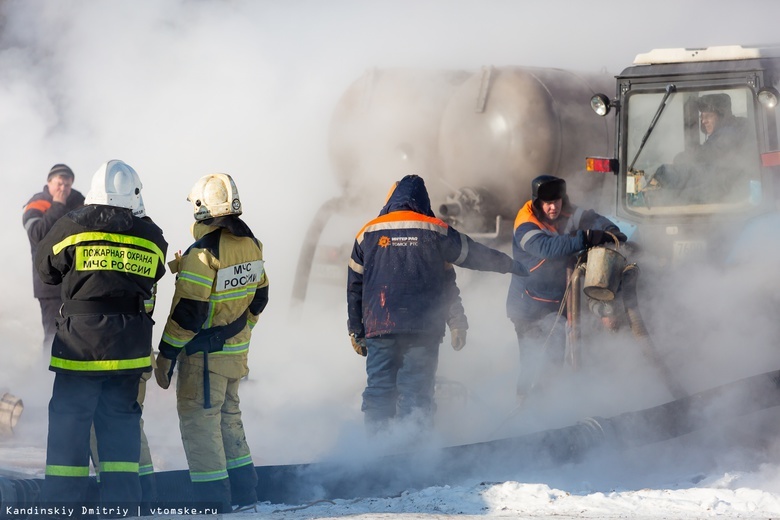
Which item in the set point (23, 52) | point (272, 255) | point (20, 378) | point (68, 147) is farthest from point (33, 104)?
point (20, 378)

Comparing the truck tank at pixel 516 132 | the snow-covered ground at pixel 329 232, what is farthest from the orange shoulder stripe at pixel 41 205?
the truck tank at pixel 516 132

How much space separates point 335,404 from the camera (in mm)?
8328

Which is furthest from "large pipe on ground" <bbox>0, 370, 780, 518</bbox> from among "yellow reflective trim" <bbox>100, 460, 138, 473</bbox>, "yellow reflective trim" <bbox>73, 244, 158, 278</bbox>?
"yellow reflective trim" <bbox>73, 244, 158, 278</bbox>

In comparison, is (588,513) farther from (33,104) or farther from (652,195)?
(33,104)

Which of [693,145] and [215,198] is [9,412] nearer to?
[215,198]

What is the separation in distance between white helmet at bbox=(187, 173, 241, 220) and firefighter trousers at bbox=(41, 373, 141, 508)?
0.86m

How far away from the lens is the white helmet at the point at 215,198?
5.09 m

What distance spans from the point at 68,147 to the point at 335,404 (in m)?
6.49

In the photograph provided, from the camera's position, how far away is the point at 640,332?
21.8 ft

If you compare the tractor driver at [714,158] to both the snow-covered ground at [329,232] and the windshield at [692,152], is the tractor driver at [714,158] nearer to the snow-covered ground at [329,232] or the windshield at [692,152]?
the windshield at [692,152]

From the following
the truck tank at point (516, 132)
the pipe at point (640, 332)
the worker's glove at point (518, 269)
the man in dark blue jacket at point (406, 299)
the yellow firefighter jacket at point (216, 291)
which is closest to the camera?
the yellow firefighter jacket at point (216, 291)

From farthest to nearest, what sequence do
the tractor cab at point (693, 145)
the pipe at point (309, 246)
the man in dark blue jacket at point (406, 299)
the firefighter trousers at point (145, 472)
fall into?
the pipe at point (309, 246)
the tractor cab at point (693, 145)
the man in dark blue jacket at point (406, 299)
the firefighter trousers at point (145, 472)

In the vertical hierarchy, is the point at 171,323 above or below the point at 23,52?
below

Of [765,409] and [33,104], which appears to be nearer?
[765,409]
